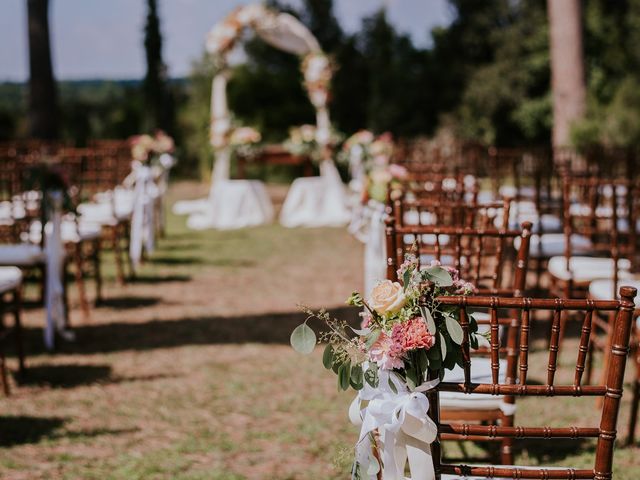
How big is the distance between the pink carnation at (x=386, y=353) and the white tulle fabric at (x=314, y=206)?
418 inches

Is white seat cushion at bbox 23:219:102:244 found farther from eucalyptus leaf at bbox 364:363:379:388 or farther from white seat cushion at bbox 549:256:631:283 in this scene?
eucalyptus leaf at bbox 364:363:379:388

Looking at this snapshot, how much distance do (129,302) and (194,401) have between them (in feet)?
9.21

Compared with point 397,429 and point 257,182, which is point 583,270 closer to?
point 397,429

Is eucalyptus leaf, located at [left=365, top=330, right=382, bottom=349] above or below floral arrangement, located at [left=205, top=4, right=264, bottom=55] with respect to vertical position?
below

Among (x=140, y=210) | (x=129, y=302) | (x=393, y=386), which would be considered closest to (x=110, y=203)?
(x=140, y=210)

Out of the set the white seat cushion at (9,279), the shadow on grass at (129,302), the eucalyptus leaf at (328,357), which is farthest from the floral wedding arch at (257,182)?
the eucalyptus leaf at (328,357)

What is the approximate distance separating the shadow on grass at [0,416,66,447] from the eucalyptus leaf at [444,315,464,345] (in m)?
2.66

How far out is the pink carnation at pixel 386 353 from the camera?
6.02 feet

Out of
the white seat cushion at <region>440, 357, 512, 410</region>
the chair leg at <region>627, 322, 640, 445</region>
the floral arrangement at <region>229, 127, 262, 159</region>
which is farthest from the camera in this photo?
the floral arrangement at <region>229, 127, 262, 159</region>

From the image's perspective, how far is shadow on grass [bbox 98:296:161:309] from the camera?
270 inches

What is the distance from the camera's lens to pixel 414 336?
5.93ft

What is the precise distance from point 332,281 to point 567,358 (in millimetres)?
3218

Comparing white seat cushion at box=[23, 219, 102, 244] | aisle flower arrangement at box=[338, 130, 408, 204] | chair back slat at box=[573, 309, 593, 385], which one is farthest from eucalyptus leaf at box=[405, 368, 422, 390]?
white seat cushion at box=[23, 219, 102, 244]

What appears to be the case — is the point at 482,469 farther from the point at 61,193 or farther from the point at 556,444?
the point at 61,193
